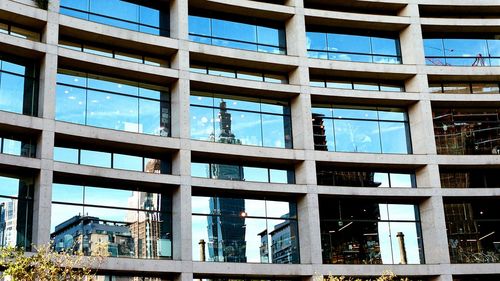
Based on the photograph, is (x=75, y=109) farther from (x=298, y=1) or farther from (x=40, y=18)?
(x=298, y=1)

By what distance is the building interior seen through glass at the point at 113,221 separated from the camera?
35531mm

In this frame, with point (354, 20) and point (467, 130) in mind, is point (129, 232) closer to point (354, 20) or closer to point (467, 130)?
point (354, 20)

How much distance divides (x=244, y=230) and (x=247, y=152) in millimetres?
4787

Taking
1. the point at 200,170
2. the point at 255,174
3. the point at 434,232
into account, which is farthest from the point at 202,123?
the point at 434,232

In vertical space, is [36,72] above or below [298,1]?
below

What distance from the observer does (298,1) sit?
44500mm

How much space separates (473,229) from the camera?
145 feet

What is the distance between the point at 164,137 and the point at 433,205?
713 inches

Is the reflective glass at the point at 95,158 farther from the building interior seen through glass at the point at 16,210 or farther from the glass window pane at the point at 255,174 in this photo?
Answer: the glass window pane at the point at 255,174

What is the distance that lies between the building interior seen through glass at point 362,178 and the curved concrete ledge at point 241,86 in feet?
17.6

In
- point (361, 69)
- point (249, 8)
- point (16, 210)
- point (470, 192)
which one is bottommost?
point (16, 210)

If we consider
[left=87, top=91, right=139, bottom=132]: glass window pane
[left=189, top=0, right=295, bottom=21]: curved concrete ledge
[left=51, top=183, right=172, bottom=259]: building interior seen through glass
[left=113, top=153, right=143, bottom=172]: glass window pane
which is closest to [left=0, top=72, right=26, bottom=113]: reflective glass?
[left=87, top=91, right=139, bottom=132]: glass window pane

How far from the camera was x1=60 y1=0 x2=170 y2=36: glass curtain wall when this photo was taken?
3906 centimetres

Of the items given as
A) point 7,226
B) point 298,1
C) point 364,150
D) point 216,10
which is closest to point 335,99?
point 364,150
